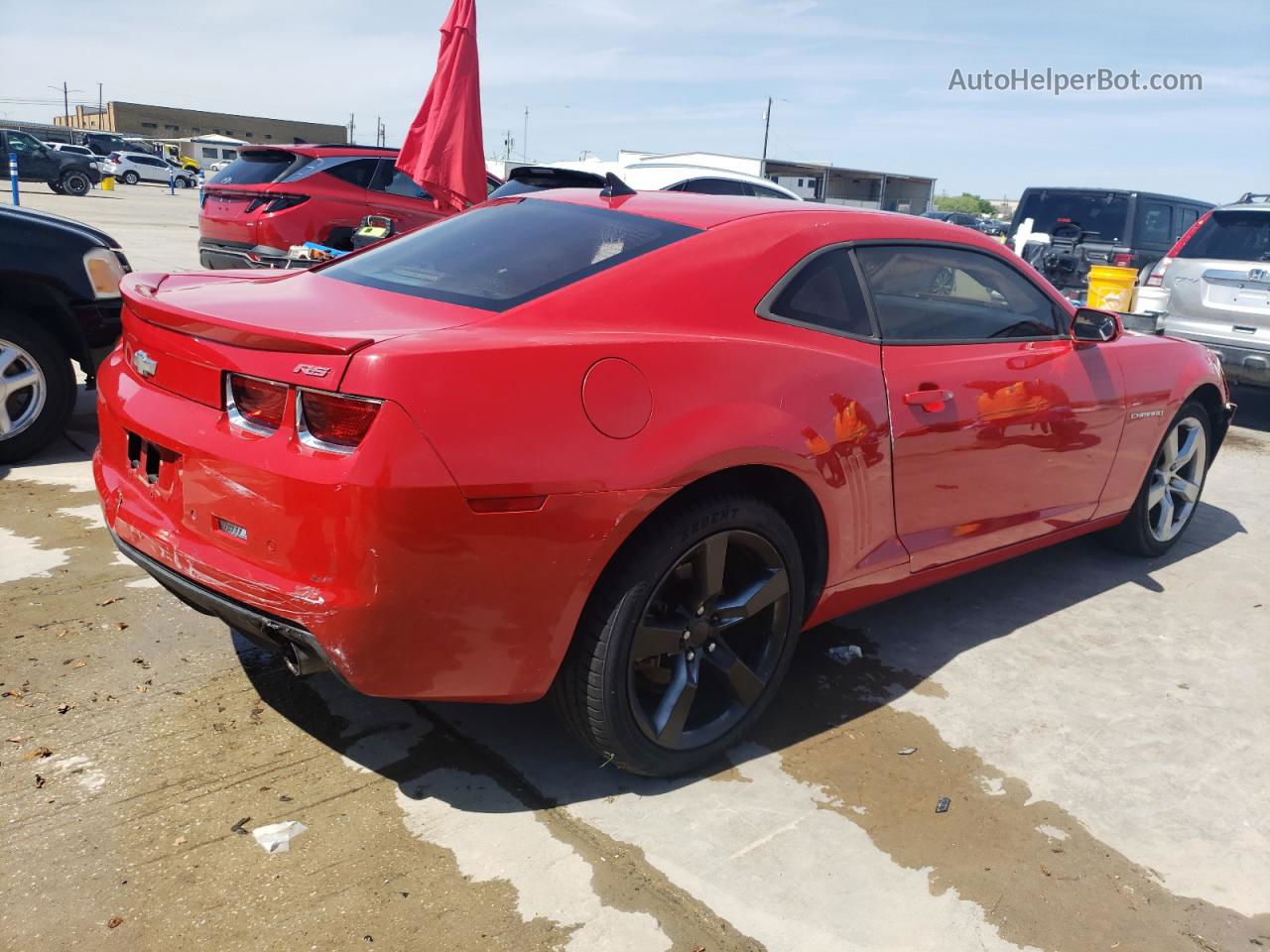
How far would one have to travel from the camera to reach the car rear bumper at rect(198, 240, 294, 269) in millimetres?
9047

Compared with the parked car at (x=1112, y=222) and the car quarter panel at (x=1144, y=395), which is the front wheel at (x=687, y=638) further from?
the parked car at (x=1112, y=222)

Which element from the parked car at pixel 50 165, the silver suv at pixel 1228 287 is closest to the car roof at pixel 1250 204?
the silver suv at pixel 1228 287

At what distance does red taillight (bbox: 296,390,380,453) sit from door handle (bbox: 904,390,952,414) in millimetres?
1693

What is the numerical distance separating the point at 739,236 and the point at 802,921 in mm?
1778

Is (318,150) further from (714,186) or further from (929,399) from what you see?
(929,399)

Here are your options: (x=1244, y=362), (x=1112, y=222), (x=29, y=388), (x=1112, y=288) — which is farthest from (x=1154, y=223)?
(x=29, y=388)

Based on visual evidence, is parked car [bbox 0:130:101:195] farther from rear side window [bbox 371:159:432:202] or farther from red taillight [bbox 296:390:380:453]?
red taillight [bbox 296:390:380:453]

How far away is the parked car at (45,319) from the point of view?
4887mm

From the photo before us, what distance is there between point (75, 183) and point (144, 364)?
113ft

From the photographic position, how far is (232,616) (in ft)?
7.71

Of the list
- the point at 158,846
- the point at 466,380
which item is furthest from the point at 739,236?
the point at 158,846

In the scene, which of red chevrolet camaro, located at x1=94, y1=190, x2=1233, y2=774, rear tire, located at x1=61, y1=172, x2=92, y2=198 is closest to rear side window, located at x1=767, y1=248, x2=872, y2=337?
red chevrolet camaro, located at x1=94, y1=190, x2=1233, y2=774

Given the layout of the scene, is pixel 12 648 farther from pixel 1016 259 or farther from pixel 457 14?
pixel 457 14

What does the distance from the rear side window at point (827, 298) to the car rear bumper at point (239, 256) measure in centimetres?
686
